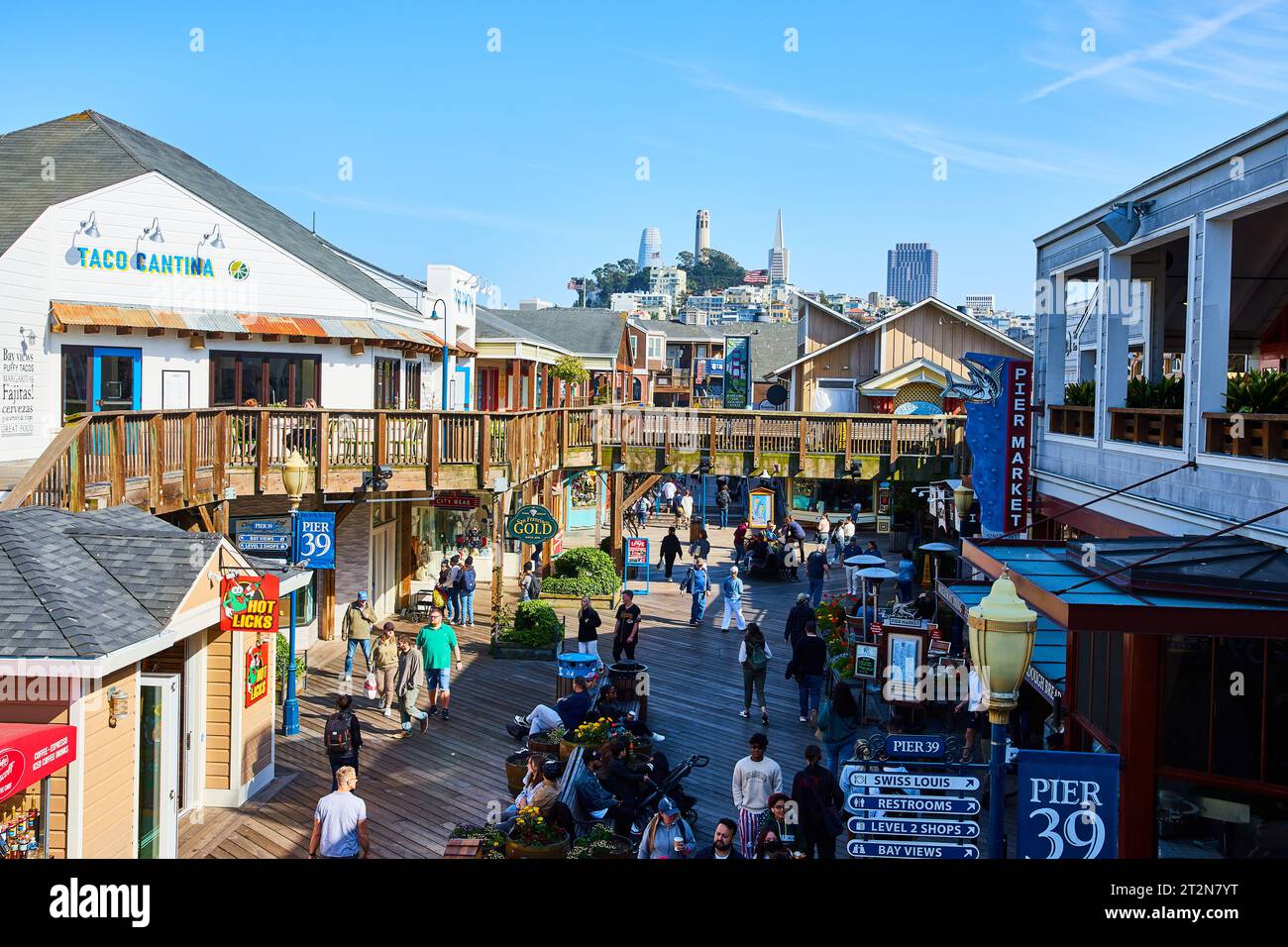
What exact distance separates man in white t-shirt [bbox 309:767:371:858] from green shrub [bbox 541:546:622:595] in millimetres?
15753

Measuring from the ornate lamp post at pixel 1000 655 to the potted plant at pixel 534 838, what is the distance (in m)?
3.88

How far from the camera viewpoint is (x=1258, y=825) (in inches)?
342

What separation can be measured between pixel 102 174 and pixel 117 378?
3852 millimetres

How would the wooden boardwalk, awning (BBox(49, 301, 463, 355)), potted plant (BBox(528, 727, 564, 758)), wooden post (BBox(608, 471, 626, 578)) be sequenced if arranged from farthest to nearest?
wooden post (BBox(608, 471, 626, 578)) → awning (BBox(49, 301, 463, 355)) → potted plant (BBox(528, 727, 564, 758)) → the wooden boardwalk

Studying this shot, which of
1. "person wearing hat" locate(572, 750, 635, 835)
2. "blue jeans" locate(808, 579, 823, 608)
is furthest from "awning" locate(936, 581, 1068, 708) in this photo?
"blue jeans" locate(808, 579, 823, 608)

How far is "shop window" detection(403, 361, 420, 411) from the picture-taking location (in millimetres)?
26828

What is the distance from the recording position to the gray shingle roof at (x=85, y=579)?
8570mm

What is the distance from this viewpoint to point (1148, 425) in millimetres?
12867

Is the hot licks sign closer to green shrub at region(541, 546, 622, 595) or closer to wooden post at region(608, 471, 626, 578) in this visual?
green shrub at region(541, 546, 622, 595)

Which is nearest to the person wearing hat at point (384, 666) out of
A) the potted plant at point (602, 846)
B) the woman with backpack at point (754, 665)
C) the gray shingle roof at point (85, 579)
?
the woman with backpack at point (754, 665)

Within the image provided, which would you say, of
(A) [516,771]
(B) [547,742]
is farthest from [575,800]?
(B) [547,742]

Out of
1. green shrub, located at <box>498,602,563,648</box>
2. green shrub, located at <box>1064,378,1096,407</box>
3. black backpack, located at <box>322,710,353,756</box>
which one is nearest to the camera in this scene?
black backpack, located at <box>322,710,353,756</box>
